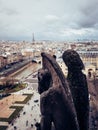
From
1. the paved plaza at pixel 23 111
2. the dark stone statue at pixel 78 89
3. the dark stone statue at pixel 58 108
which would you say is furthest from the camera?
the paved plaza at pixel 23 111

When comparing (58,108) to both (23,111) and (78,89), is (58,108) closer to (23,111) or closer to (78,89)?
(78,89)

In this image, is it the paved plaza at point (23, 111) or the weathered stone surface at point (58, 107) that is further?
the paved plaza at point (23, 111)

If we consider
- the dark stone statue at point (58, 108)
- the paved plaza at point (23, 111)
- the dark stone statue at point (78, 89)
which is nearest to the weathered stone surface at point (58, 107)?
the dark stone statue at point (58, 108)

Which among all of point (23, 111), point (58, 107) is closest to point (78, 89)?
point (58, 107)

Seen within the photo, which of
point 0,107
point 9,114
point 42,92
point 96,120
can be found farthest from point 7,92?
point 42,92

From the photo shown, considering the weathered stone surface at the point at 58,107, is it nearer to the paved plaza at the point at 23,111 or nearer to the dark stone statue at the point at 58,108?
the dark stone statue at the point at 58,108

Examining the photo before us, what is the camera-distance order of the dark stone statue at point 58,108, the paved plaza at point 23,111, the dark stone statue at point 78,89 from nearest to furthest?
the dark stone statue at point 58,108 < the dark stone statue at point 78,89 < the paved plaza at point 23,111

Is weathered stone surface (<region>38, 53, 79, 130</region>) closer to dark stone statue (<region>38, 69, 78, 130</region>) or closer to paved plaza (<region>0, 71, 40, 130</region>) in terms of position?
dark stone statue (<region>38, 69, 78, 130</region>)

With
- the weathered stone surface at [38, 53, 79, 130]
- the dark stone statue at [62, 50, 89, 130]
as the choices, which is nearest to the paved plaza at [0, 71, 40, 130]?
the dark stone statue at [62, 50, 89, 130]

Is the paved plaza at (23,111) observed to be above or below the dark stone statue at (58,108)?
below
